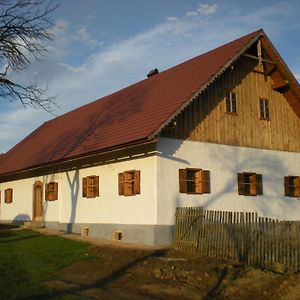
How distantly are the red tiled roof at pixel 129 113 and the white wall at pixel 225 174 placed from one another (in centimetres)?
142

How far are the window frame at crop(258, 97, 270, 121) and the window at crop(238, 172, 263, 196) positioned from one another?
8.86 feet

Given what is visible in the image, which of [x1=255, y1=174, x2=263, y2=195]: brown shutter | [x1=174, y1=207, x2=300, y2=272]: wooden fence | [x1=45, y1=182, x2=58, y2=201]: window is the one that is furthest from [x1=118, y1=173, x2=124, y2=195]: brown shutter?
[x1=45, y1=182, x2=58, y2=201]: window

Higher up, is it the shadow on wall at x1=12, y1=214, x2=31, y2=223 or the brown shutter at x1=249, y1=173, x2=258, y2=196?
the brown shutter at x1=249, y1=173, x2=258, y2=196

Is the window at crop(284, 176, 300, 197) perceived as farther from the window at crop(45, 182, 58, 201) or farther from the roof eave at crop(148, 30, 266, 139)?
the window at crop(45, 182, 58, 201)

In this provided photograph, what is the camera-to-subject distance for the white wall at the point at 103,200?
17.9 meters

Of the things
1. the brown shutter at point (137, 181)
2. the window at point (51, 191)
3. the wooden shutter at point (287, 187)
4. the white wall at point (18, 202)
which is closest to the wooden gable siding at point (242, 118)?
the wooden shutter at point (287, 187)

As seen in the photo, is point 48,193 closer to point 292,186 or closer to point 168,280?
point 292,186

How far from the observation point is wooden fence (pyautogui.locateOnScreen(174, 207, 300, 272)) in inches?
543

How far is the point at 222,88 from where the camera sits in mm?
20203

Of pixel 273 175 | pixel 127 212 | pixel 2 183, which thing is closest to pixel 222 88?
pixel 273 175

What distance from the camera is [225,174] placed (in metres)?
19.7

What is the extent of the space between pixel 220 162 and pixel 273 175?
10.7ft

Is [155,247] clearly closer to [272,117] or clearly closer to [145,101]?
[145,101]

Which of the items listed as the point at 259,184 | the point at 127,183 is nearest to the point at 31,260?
the point at 127,183
